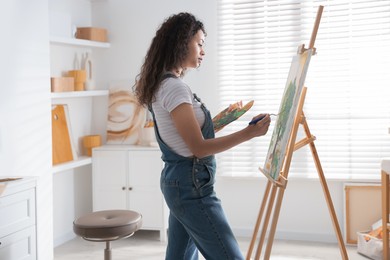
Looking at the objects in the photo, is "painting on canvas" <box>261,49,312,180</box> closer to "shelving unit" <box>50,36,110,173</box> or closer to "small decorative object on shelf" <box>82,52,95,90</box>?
"shelving unit" <box>50,36,110,173</box>

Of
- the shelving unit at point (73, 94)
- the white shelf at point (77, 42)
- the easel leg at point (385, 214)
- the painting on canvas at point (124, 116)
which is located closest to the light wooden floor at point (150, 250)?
the easel leg at point (385, 214)

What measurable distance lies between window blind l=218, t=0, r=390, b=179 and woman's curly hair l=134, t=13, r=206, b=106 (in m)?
2.22

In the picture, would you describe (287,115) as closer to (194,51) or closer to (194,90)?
(194,51)

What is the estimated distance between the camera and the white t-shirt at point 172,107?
2.05m

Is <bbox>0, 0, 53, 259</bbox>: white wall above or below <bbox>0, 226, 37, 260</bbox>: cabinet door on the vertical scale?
above

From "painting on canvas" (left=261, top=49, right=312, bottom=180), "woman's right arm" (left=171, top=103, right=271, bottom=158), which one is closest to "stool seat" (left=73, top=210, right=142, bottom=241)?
"painting on canvas" (left=261, top=49, right=312, bottom=180)

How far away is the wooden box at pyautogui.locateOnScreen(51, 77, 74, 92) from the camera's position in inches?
157

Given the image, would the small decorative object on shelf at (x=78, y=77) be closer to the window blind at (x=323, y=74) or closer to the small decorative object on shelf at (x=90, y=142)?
the small decorative object on shelf at (x=90, y=142)

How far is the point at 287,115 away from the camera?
8.03ft

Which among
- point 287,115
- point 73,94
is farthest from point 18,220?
point 73,94

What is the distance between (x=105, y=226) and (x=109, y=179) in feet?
5.64

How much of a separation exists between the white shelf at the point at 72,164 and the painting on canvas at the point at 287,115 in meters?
1.87

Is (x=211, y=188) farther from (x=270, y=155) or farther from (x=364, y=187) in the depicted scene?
(x=364, y=187)

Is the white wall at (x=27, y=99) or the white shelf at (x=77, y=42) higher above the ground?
the white shelf at (x=77, y=42)
